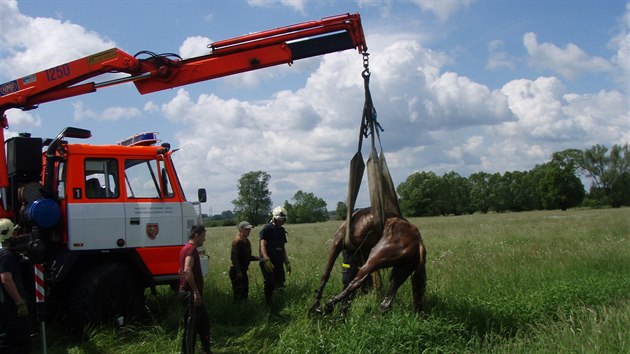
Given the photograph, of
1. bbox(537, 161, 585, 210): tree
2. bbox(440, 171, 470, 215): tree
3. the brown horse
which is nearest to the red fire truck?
the brown horse

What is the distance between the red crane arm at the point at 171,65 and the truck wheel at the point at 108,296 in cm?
285

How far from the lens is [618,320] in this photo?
21.6 feet

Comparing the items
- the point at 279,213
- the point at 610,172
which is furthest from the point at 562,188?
the point at 279,213

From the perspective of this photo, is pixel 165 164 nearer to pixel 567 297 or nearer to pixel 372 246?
pixel 372 246

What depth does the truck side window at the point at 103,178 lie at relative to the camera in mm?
7832

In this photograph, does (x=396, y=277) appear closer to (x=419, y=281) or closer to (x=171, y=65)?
(x=419, y=281)

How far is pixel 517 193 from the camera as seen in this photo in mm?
91500

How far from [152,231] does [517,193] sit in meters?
91.0

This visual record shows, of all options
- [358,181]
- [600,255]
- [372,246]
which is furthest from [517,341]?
[600,255]

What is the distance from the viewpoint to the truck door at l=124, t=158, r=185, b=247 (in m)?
7.94

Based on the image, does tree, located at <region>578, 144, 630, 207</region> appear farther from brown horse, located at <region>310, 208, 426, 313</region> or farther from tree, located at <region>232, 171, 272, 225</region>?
brown horse, located at <region>310, 208, 426, 313</region>

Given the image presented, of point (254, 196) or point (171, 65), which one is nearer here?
point (171, 65)

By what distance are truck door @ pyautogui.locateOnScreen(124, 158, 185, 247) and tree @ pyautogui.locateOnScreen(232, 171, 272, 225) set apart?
68398 mm

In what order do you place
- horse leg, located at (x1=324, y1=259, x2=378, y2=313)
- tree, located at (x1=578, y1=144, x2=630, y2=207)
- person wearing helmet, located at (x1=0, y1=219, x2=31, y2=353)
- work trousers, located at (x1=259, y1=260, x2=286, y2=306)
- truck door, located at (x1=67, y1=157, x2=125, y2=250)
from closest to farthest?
1. person wearing helmet, located at (x1=0, y1=219, x2=31, y2=353)
2. horse leg, located at (x1=324, y1=259, x2=378, y2=313)
3. truck door, located at (x1=67, y1=157, x2=125, y2=250)
4. work trousers, located at (x1=259, y1=260, x2=286, y2=306)
5. tree, located at (x1=578, y1=144, x2=630, y2=207)
